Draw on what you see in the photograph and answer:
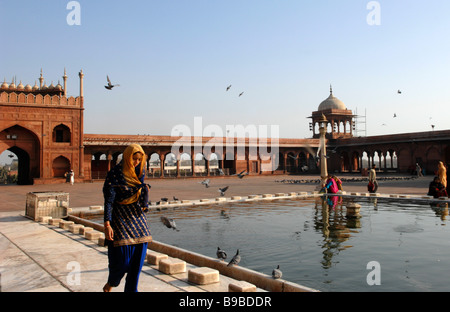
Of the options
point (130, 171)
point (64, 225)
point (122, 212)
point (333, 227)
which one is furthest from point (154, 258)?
point (333, 227)

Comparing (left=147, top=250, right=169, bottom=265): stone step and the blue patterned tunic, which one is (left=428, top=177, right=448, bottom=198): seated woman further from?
the blue patterned tunic

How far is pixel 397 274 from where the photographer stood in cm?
479

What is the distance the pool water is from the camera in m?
4.68

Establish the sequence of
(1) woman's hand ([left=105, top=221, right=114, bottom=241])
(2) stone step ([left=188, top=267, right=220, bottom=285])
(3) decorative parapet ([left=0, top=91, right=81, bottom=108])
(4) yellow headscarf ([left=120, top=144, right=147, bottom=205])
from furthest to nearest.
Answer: (3) decorative parapet ([left=0, top=91, right=81, bottom=108]) → (2) stone step ([left=188, top=267, right=220, bottom=285]) → (4) yellow headscarf ([left=120, top=144, right=147, bottom=205]) → (1) woman's hand ([left=105, top=221, right=114, bottom=241])

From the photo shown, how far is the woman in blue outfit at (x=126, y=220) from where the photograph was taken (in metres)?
3.43

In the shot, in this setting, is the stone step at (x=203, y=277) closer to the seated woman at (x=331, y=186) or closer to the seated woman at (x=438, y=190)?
the seated woman at (x=438, y=190)

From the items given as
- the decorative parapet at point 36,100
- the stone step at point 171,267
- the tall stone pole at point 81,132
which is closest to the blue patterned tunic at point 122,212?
the stone step at point 171,267

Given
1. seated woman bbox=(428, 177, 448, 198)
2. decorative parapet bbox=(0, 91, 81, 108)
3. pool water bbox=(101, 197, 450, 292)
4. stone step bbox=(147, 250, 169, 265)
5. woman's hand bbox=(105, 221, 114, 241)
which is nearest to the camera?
woman's hand bbox=(105, 221, 114, 241)

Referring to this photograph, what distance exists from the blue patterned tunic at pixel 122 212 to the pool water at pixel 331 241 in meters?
2.12

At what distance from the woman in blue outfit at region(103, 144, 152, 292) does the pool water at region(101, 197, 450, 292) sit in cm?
206

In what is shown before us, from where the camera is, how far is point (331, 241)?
22.2 ft

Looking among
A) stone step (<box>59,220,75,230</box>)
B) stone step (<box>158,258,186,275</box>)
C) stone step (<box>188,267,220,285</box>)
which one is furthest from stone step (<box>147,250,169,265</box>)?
stone step (<box>59,220,75,230</box>)

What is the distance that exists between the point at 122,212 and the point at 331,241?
4459 millimetres
